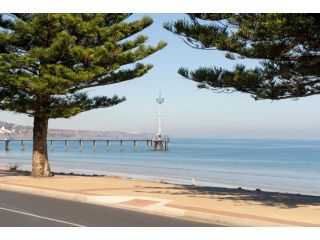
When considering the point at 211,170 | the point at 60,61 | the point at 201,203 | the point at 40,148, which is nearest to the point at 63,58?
the point at 60,61

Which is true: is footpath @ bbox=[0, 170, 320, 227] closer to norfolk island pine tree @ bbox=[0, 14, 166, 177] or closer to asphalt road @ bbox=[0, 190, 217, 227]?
asphalt road @ bbox=[0, 190, 217, 227]

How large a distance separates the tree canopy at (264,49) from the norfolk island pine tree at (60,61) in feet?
24.2

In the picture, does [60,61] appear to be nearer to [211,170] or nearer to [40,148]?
[40,148]

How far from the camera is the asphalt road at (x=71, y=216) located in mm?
10805

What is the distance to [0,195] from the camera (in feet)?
54.5

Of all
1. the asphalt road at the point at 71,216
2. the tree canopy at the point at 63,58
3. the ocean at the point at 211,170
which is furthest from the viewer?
Answer: the ocean at the point at 211,170

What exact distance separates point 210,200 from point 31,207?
202 inches

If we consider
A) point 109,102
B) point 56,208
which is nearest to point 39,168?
point 109,102

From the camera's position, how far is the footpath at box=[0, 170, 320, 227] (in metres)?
11.7

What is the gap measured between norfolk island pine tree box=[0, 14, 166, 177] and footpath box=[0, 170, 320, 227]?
4.36 metres

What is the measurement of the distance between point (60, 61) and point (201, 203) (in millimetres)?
11654

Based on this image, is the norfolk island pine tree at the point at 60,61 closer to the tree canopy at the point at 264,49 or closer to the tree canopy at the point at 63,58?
the tree canopy at the point at 63,58

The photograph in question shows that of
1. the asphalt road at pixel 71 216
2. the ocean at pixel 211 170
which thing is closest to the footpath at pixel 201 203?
the asphalt road at pixel 71 216

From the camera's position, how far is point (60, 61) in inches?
921
